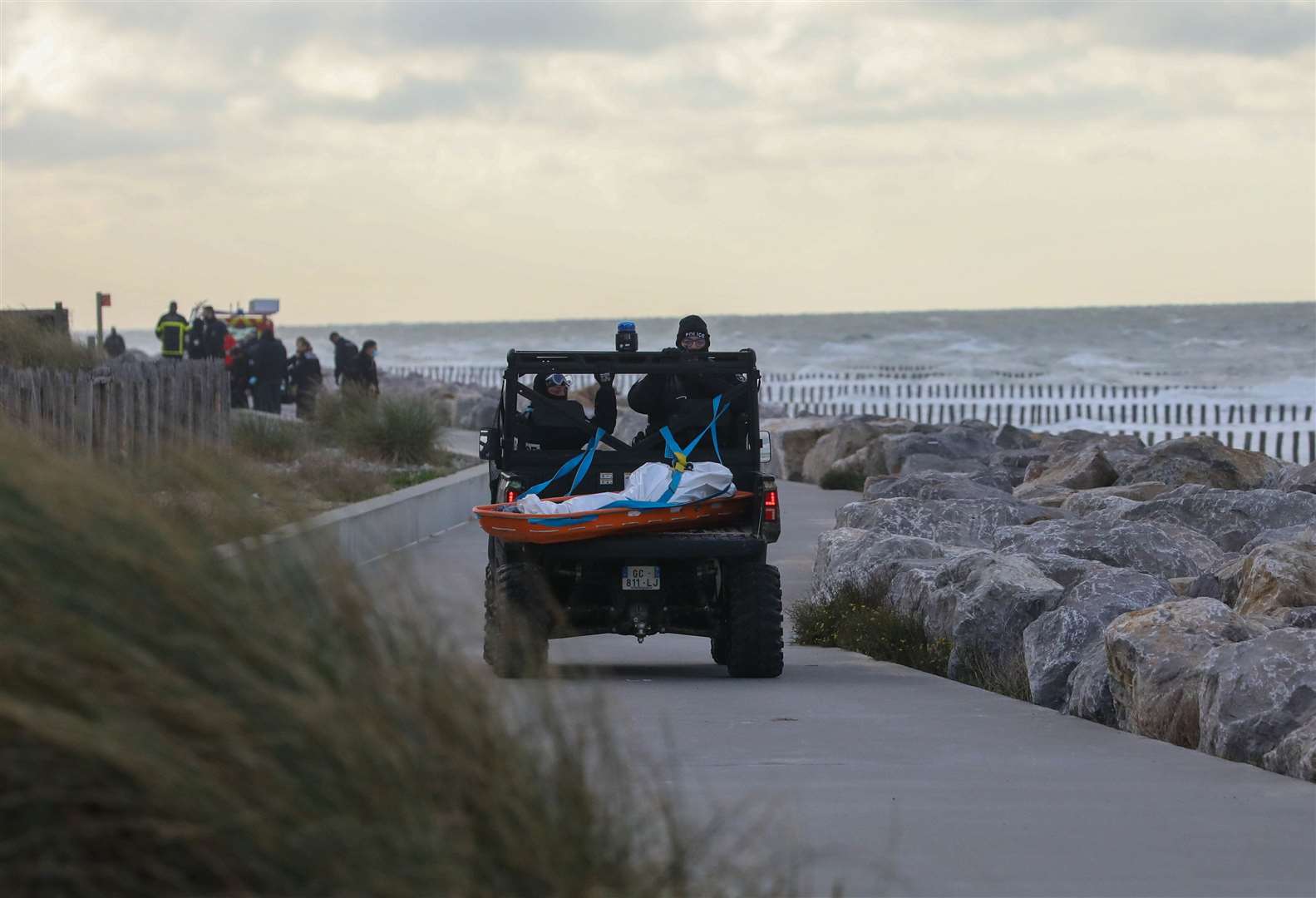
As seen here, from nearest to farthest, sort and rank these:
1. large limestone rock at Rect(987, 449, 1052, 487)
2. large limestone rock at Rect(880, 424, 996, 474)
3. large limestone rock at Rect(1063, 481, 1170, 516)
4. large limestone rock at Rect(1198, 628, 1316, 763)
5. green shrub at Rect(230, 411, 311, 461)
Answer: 1. large limestone rock at Rect(1198, 628, 1316, 763)
2. large limestone rock at Rect(1063, 481, 1170, 516)
3. green shrub at Rect(230, 411, 311, 461)
4. large limestone rock at Rect(987, 449, 1052, 487)
5. large limestone rock at Rect(880, 424, 996, 474)

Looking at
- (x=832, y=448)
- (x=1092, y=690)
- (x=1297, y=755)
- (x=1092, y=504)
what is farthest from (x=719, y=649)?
(x=832, y=448)

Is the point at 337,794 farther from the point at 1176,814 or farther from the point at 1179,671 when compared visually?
the point at 1179,671

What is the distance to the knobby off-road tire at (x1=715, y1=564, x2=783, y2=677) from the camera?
10984mm

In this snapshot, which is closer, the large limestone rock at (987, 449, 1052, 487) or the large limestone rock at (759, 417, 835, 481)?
the large limestone rock at (987, 449, 1052, 487)

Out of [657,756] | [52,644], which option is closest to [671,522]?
[657,756]

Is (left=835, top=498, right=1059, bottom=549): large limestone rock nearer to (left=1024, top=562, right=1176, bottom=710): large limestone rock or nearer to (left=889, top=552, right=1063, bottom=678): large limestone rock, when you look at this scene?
(left=889, top=552, right=1063, bottom=678): large limestone rock

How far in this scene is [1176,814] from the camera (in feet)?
22.9

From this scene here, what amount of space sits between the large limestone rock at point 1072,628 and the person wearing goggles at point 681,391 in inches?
95.4

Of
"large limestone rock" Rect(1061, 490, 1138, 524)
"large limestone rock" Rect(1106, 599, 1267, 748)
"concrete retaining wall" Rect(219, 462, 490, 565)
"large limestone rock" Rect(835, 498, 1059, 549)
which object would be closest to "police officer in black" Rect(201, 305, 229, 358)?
"concrete retaining wall" Rect(219, 462, 490, 565)

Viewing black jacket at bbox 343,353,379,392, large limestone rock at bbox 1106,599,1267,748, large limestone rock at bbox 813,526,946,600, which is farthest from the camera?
black jacket at bbox 343,353,379,392

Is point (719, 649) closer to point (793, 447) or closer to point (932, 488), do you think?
point (932, 488)

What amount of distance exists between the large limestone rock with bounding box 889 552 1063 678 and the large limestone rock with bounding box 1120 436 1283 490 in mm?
10307

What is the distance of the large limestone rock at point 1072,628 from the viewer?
32.9 feet

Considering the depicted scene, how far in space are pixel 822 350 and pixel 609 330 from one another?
1755 inches
